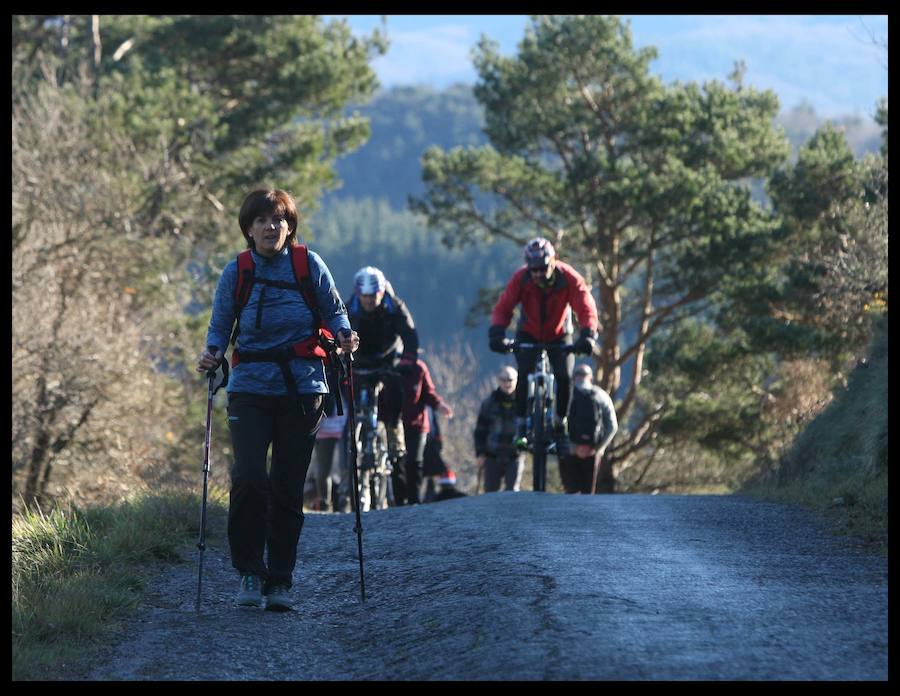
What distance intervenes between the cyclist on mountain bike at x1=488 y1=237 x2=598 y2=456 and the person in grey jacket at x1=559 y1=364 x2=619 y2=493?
37.4 inches

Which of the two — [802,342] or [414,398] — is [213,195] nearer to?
[802,342]

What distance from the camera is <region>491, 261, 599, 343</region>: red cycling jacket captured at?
12508 mm

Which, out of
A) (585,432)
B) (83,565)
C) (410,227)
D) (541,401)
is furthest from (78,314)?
(410,227)

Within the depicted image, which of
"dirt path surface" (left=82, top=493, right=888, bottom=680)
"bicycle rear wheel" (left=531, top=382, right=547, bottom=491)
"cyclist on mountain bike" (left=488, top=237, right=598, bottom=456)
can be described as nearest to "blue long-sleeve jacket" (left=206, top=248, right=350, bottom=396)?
"dirt path surface" (left=82, top=493, right=888, bottom=680)

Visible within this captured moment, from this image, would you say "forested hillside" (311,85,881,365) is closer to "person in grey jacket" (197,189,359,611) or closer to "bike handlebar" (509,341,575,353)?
"bike handlebar" (509,341,575,353)

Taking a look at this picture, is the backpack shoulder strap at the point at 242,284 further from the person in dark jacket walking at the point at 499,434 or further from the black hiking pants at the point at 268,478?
the person in dark jacket walking at the point at 499,434

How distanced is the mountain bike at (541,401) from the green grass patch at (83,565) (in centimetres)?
318

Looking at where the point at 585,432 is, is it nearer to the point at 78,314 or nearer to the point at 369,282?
the point at 369,282

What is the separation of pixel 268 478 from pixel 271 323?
0.79 meters

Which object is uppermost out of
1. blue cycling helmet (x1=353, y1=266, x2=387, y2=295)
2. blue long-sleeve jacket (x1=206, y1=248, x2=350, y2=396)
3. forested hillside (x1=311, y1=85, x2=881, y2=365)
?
forested hillside (x1=311, y1=85, x2=881, y2=365)

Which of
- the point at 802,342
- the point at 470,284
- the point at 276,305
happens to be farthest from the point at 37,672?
the point at 470,284

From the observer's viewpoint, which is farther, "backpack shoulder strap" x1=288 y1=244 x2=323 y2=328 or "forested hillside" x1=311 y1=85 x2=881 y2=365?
"forested hillside" x1=311 y1=85 x2=881 y2=365

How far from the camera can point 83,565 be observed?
796 centimetres
